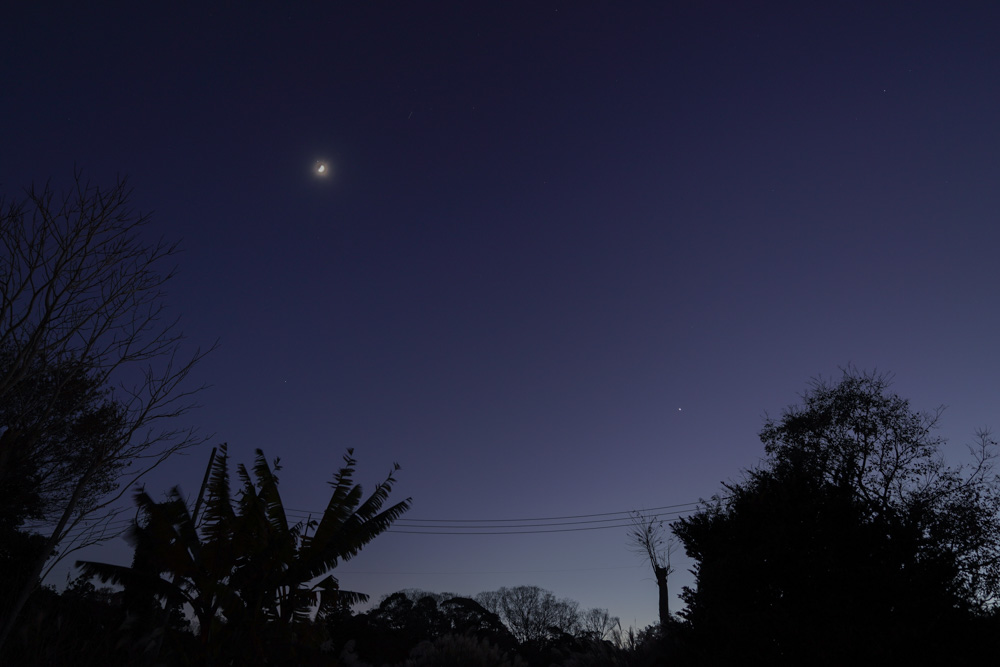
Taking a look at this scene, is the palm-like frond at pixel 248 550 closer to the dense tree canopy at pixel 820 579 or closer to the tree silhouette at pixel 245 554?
the tree silhouette at pixel 245 554

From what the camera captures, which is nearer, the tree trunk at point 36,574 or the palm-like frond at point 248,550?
the tree trunk at point 36,574

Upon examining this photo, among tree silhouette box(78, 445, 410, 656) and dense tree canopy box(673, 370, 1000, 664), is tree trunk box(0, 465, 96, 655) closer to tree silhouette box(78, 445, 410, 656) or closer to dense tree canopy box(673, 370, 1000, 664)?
tree silhouette box(78, 445, 410, 656)

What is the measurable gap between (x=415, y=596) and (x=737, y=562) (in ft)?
178

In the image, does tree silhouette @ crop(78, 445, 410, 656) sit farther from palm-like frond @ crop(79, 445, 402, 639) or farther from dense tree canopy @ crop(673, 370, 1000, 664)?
dense tree canopy @ crop(673, 370, 1000, 664)

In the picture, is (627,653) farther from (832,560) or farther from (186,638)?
(186,638)

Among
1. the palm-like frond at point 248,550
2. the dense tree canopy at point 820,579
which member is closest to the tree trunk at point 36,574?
the palm-like frond at point 248,550

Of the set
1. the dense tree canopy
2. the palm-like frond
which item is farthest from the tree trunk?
the dense tree canopy

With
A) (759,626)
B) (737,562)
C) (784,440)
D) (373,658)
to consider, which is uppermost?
(784,440)

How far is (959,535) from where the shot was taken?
19.3 m

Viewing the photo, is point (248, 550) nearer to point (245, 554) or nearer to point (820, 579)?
point (245, 554)

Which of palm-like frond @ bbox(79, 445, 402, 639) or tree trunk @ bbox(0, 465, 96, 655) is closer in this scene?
tree trunk @ bbox(0, 465, 96, 655)

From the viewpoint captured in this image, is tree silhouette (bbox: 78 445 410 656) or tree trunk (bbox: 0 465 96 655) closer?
tree trunk (bbox: 0 465 96 655)

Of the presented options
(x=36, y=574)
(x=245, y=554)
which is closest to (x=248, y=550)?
(x=245, y=554)

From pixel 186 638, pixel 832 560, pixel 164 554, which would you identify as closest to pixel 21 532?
pixel 186 638
